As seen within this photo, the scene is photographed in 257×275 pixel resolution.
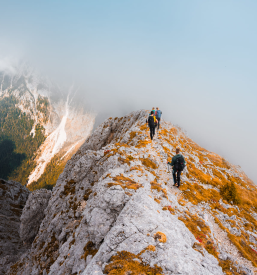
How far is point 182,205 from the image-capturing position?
57.4 ft

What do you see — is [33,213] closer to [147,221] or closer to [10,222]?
[10,222]

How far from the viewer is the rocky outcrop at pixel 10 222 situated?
56.8 m

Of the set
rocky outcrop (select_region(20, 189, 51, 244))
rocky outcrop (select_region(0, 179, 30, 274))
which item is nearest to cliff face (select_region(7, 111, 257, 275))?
rocky outcrop (select_region(20, 189, 51, 244))

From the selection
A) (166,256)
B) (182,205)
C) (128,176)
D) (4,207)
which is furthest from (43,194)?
(4,207)

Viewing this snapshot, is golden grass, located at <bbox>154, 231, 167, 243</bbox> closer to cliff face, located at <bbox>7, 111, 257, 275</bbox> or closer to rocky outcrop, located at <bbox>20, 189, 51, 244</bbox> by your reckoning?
cliff face, located at <bbox>7, 111, 257, 275</bbox>

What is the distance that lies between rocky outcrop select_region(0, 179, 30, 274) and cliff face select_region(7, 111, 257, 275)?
154 feet

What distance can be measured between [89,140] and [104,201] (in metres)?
47.9

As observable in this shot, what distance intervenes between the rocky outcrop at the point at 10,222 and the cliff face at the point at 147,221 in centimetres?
4693

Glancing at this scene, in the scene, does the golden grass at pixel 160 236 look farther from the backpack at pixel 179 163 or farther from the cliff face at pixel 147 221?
the backpack at pixel 179 163

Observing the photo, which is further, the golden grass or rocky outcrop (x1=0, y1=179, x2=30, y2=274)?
rocky outcrop (x1=0, y1=179, x2=30, y2=274)

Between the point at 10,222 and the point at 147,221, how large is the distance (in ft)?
373

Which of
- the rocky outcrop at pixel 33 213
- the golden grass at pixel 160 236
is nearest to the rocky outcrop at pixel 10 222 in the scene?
the rocky outcrop at pixel 33 213

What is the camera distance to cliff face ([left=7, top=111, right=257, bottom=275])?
891cm

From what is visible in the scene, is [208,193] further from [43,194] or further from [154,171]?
[43,194]
